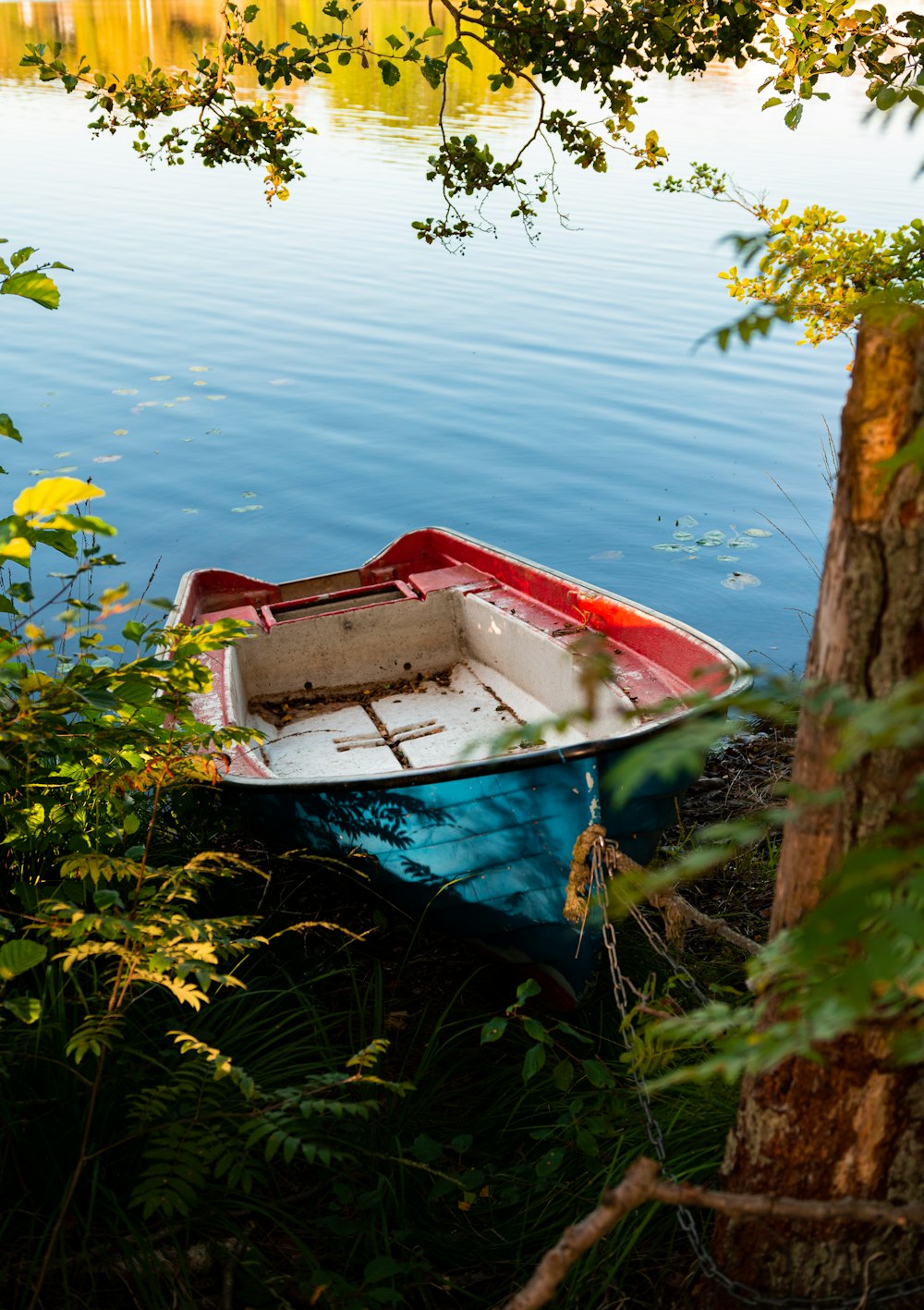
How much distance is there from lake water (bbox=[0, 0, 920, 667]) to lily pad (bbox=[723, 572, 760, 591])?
2.4 inches

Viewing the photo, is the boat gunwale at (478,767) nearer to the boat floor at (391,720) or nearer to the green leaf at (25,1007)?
the boat floor at (391,720)

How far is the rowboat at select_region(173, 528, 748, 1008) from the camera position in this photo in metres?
3.66

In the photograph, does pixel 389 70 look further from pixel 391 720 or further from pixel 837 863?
pixel 837 863

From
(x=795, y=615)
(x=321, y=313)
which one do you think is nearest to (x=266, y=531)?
(x=795, y=615)

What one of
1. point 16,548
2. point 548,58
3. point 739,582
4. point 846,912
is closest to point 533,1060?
point 16,548

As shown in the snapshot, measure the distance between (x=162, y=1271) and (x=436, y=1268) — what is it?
648mm

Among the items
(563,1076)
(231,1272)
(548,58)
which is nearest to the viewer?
(231,1272)

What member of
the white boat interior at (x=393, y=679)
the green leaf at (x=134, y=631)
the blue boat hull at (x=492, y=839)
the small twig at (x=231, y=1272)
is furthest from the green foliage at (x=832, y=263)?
the small twig at (x=231, y=1272)

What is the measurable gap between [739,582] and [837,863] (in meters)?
7.83

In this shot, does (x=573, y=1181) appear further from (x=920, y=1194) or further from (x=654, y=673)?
(x=654, y=673)

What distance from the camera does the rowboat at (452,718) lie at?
3658 mm

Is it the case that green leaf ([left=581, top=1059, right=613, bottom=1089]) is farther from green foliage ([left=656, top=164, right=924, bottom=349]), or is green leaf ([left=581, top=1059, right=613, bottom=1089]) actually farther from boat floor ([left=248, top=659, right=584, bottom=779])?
green foliage ([left=656, top=164, right=924, bottom=349])

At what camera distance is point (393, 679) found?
6.01 meters

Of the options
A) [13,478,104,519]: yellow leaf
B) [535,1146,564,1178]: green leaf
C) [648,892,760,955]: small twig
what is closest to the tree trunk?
[535,1146,564,1178]: green leaf
